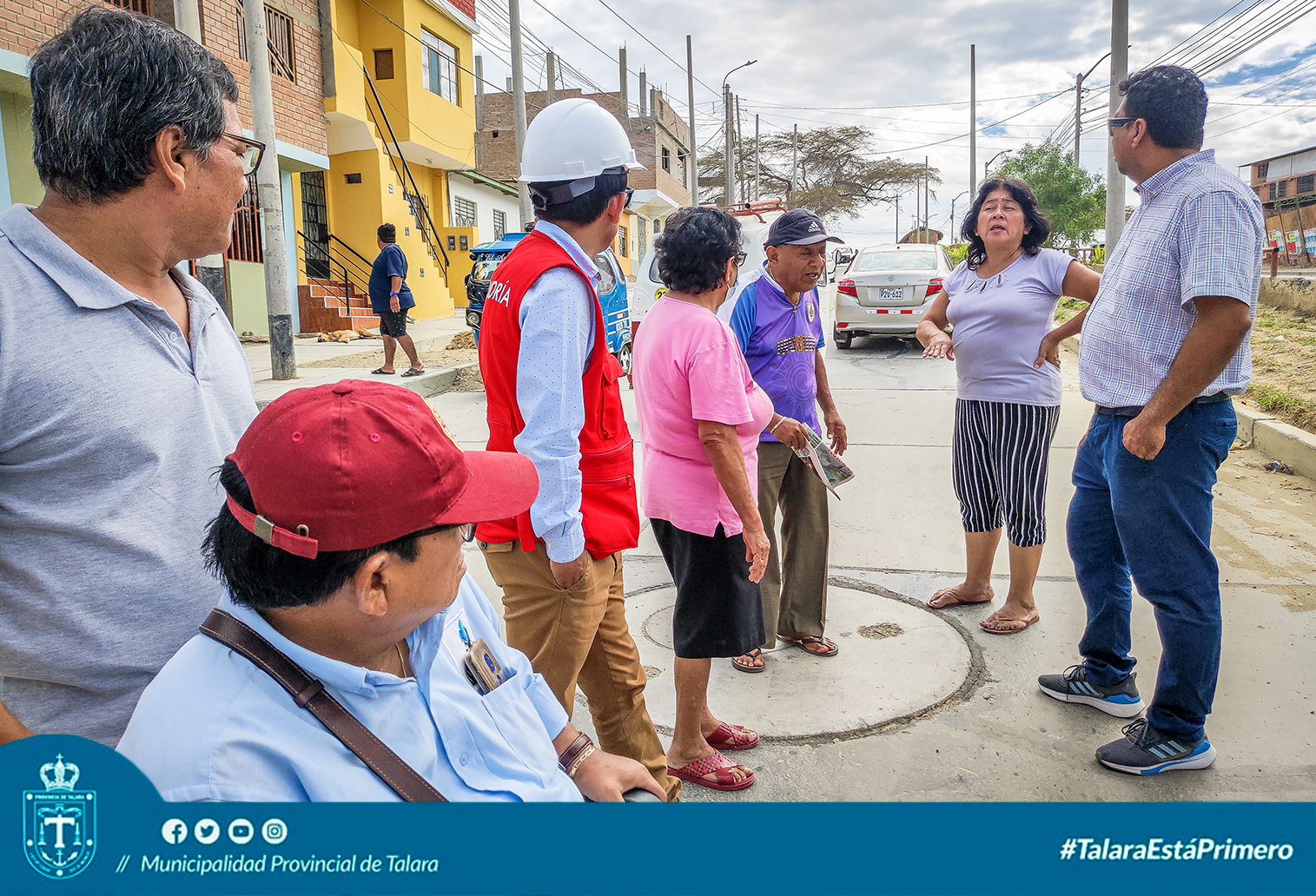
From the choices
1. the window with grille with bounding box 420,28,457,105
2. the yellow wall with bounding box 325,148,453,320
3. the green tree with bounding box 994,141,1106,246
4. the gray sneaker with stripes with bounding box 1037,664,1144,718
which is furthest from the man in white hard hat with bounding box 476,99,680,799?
the green tree with bounding box 994,141,1106,246

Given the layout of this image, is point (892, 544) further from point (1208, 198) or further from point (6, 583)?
point (6, 583)

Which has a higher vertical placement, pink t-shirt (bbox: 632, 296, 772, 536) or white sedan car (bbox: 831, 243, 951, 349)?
white sedan car (bbox: 831, 243, 951, 349)

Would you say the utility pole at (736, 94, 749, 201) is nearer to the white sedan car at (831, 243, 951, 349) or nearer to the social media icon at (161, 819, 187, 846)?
the white sedan car at (831, 243, 951, 349)

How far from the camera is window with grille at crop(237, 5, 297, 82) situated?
612 inches

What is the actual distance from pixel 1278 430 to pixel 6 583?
7707mm

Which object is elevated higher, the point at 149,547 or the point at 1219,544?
the point at 149,547

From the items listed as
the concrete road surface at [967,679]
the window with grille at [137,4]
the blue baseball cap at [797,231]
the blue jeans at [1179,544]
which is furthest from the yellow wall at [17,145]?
the blue jeans at [1179,544]

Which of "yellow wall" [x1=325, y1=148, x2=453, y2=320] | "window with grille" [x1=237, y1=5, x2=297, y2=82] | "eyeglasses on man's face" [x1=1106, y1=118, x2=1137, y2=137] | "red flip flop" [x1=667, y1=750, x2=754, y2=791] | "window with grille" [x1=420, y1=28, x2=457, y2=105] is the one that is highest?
"window with grille" [x1=420, y1=28, x2=457, y2=105]

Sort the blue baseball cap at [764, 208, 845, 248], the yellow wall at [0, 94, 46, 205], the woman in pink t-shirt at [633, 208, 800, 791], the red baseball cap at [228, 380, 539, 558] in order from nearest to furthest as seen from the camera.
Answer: the red baseball cap at [228, 380, 539, 558] → the woman in pink t-shirt at [633, 208, 800, 791] → the blue baseball cap at [764, 208, 845, 248] → the yellow wall at [0, 94, 46, 205]

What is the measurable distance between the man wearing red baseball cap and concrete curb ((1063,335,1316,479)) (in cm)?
640

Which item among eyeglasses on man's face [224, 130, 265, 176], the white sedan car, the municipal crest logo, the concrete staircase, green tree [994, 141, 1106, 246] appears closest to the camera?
the municipal crest logo

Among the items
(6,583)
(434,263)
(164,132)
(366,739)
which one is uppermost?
(434,263)

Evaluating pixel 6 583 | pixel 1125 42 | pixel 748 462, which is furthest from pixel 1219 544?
pixel 1125 42

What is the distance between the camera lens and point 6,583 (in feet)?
4.48
